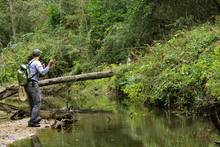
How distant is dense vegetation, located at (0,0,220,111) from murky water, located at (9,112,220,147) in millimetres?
951

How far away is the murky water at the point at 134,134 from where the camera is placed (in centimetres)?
1022

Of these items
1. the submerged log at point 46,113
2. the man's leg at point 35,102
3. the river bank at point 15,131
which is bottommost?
the river bank at point 15,131

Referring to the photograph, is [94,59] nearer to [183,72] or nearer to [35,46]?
[35,46]

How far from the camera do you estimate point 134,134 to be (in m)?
11.4

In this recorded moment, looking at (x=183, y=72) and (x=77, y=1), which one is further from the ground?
(x=77, y=1)

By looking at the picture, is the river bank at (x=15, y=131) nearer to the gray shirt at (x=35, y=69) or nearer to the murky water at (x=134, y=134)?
the murky water at (x=134, y=134)

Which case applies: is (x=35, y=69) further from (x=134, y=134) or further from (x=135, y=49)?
(x=135, y=49)

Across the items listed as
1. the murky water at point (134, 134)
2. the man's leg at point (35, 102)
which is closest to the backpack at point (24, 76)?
the man's leg at point (35, 102)

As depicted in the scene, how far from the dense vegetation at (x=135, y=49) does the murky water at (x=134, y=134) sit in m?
0.95

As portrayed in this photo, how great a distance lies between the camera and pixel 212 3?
73.3ft

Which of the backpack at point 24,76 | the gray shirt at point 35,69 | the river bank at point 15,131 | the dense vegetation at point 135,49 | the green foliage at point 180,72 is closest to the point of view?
the river bank at point 15,131

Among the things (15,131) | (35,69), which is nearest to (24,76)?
(35,69)

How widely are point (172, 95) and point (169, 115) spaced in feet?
3.00

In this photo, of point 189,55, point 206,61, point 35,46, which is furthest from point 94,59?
point 206,61
